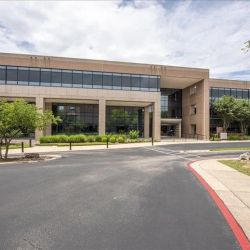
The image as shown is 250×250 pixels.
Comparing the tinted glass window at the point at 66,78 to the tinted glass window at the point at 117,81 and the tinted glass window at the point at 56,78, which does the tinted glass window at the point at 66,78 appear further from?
the tinted glass window at the point at 117,81

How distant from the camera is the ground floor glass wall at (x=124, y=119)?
37.2 m

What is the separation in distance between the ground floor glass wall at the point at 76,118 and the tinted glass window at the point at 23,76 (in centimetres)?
717

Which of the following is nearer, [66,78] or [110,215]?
[110,215]

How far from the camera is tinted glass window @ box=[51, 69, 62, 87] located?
30.4 meters

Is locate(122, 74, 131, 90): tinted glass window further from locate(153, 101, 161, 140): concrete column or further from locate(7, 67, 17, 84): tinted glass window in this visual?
locate(7, 67, 17, 84): tinted glass window

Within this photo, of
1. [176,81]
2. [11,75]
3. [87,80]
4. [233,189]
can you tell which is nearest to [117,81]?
[87,80]

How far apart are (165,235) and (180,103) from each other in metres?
44.4

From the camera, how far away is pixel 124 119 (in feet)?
125

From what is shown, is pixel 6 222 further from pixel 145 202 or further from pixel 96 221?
pixel 145 202

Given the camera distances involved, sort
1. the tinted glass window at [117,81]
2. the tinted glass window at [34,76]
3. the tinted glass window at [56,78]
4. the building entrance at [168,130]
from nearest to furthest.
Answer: the tinted glass window at [34,76], the tinted glass window at [56,78], the tinted glass window at [117,81], the building entrance at [168,130]

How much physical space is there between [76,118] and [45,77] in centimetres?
939

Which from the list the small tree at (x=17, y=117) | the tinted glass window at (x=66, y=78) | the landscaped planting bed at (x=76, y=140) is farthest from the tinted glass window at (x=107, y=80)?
the small tree at (x=17, y=117)

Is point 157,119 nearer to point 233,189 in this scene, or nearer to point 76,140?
point 76,140

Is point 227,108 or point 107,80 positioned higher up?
point 107,80
